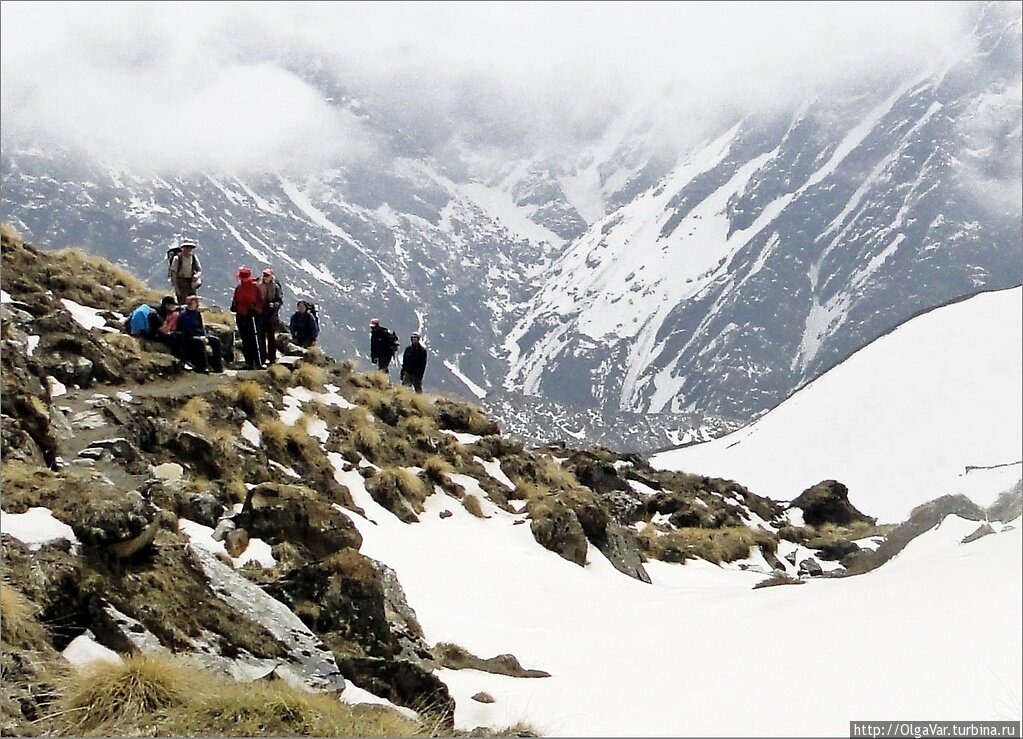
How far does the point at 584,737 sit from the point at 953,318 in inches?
1747

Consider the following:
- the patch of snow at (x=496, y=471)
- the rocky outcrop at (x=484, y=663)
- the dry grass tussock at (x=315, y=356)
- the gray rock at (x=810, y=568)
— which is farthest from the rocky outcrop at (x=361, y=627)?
the gray rock at (x=810, y=568)

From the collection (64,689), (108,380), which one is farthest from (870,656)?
(108,380)

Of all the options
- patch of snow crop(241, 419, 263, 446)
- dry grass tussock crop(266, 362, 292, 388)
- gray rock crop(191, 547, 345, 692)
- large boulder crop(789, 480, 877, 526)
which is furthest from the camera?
large boulder crop(789, 480, 877, 526)

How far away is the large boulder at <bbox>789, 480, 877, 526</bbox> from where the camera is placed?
33.5 meters

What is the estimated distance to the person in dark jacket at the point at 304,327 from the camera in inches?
964

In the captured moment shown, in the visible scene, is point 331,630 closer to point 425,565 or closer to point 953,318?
point 425,565

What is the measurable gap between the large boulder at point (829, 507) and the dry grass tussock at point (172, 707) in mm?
31279

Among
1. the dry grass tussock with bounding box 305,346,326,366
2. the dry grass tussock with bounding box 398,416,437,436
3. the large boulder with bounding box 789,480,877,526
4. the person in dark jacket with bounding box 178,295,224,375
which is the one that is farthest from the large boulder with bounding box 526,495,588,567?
the large boulder with bounding box 789,480,877,526

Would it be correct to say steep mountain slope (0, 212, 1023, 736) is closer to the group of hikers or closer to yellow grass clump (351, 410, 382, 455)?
yellow grass clump (351, 410, 382, 455)

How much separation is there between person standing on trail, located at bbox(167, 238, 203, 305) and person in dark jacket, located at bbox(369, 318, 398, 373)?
25.5 feet

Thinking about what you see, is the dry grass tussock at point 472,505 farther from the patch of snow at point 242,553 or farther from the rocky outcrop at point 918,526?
the patch of snow at point 242,553

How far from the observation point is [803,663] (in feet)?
18.4

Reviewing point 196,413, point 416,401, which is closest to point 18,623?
point 196,413

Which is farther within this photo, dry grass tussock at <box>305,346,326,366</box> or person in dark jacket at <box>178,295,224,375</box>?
dry grass tussock at <box>305,346,326,366</box>
